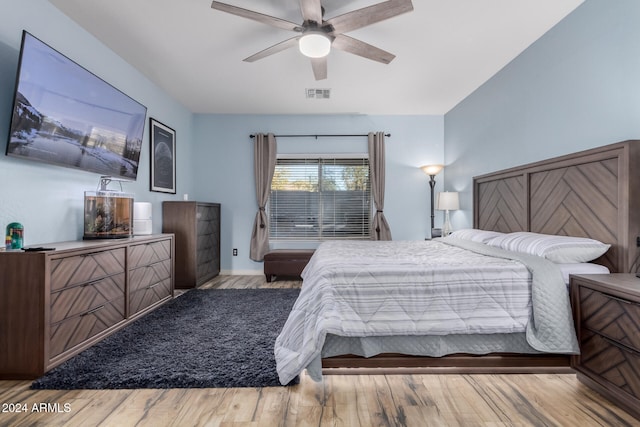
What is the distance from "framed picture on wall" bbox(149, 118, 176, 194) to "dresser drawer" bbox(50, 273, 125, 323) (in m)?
1.66

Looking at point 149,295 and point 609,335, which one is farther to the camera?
point 149,295

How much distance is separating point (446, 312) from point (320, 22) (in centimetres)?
220

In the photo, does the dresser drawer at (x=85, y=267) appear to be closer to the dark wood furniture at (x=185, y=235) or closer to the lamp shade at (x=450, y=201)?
the dark wood furniture at (x=185, y=235)

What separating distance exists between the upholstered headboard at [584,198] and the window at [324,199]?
7.10 feet

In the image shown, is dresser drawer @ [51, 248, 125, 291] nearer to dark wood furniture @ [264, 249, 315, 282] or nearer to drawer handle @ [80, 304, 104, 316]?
drawer handle @ [80, 304, 104, 316]

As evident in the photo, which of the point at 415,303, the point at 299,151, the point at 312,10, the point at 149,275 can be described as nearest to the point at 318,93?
the point at 299,151

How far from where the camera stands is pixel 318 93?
13.8 feet

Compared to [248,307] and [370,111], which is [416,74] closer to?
[370,111]

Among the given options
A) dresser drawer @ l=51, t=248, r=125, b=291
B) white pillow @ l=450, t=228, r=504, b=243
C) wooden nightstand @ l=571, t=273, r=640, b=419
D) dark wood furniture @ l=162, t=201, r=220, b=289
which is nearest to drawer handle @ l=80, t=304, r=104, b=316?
dresser drawer @ l=51, t=248, r=125, b=291

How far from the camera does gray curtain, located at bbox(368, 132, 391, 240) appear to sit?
505 centimetres

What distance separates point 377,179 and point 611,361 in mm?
3751

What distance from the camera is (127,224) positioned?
3.04 m

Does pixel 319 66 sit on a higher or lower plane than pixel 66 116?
higher

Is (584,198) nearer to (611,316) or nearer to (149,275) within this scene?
(611,316)
